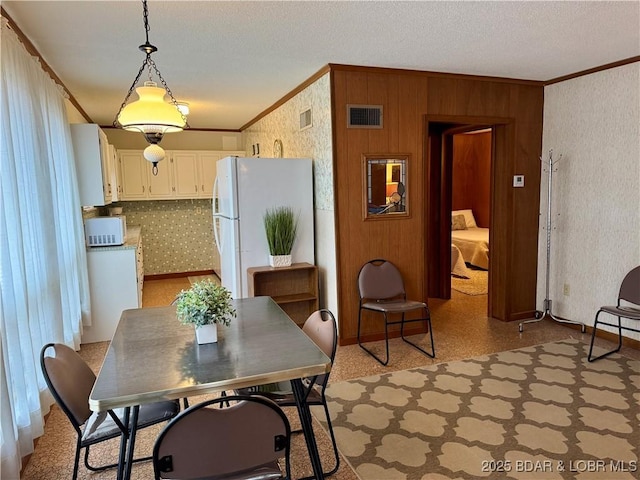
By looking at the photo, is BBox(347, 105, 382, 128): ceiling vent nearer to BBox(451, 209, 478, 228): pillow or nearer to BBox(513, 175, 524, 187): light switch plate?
BBox(513, 175, 524, 187): light switch plate

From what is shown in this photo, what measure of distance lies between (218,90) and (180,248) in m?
3.51

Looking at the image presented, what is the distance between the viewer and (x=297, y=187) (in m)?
4.38

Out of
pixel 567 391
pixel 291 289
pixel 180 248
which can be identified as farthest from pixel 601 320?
pixel 180 248

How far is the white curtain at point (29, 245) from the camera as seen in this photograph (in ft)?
7.06

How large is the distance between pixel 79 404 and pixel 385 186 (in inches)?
118

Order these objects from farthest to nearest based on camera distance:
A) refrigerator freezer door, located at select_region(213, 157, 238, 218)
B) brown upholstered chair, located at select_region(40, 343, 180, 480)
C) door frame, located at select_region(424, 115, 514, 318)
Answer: door frame, located at select_region(424, 115, 514, 318), refrigerator freezer door, located at select_region(213, 157, 238, 218), brown upholstered chair, located at select_region(40, 343, 180, 480)

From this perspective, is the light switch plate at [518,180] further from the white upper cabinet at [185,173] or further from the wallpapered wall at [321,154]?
the white upper cabinet at [185,173]

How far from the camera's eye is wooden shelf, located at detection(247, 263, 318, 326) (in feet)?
14.0

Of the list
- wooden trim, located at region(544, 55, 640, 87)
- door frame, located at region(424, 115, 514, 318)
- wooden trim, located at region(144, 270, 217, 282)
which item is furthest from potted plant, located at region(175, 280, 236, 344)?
wooden trim, located at region(144, 270, 217, 282)

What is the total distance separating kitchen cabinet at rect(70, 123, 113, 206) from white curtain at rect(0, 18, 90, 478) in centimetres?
57

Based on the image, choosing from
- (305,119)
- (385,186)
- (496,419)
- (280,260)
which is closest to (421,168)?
(385,186)

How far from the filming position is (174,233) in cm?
736

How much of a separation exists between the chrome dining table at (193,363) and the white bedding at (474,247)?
18.0ft

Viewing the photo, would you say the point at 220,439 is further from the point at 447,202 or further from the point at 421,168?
the point at 447,202
